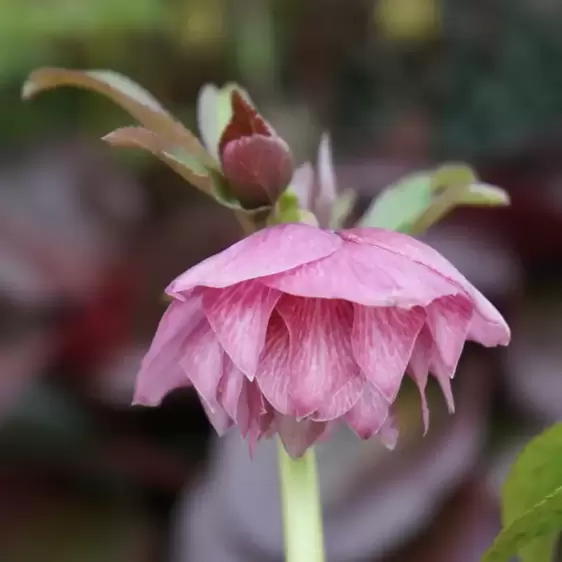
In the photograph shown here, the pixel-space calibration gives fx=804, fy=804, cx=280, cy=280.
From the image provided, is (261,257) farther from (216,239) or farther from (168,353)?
(216,239)

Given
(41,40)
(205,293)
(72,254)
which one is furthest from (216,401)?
(41,40)

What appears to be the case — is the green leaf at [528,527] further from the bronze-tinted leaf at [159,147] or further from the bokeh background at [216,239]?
the bokeh background at [216,239]

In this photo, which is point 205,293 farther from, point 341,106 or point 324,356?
point 341,106

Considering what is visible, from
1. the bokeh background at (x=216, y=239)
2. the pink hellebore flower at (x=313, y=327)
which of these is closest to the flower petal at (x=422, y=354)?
the pink hellebore flower at (x=313, y=327)

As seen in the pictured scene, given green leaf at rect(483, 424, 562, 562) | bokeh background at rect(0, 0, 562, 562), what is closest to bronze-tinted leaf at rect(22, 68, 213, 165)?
green leaf at rect(483, 424, 562, 562)

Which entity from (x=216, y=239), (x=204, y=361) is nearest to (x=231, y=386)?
(x=204, y=361)
